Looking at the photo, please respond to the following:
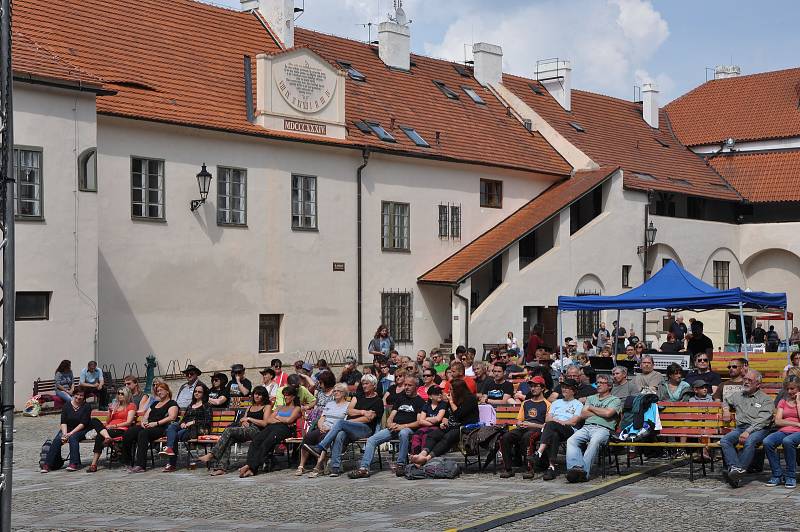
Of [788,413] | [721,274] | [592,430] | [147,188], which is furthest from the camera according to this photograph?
[721,274]

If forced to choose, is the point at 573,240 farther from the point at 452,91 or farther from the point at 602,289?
the point at 452,91

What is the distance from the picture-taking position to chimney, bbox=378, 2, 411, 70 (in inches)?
1603

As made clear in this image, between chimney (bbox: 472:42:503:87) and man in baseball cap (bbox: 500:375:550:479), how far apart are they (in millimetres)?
28993

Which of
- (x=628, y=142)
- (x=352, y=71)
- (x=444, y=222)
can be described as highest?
(x=352, y=71)

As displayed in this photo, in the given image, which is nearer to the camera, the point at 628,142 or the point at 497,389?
the point at 497,389

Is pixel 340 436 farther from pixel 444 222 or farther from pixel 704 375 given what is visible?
pixel 444 222

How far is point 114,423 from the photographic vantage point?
18.2 metres

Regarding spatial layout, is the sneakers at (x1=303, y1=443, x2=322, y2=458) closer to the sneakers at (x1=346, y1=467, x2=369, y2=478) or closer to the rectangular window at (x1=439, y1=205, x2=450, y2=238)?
the sneakers at (x1=346, y1=467, x2=369, y2=478)

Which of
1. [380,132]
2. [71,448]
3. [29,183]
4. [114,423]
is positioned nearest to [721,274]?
[380,132]

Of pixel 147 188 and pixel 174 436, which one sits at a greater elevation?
pixel 147 188

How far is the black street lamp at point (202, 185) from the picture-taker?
30.5 meters

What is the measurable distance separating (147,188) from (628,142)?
882 inches

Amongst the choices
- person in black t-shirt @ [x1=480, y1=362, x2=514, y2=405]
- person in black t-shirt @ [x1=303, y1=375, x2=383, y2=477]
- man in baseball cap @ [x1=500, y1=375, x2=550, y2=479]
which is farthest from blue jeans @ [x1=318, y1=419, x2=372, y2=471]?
man in baseball cap @ [x1=500, y1=375, x2=550, y2=479]

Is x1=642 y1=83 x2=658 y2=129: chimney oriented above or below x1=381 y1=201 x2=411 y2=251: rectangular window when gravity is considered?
above
